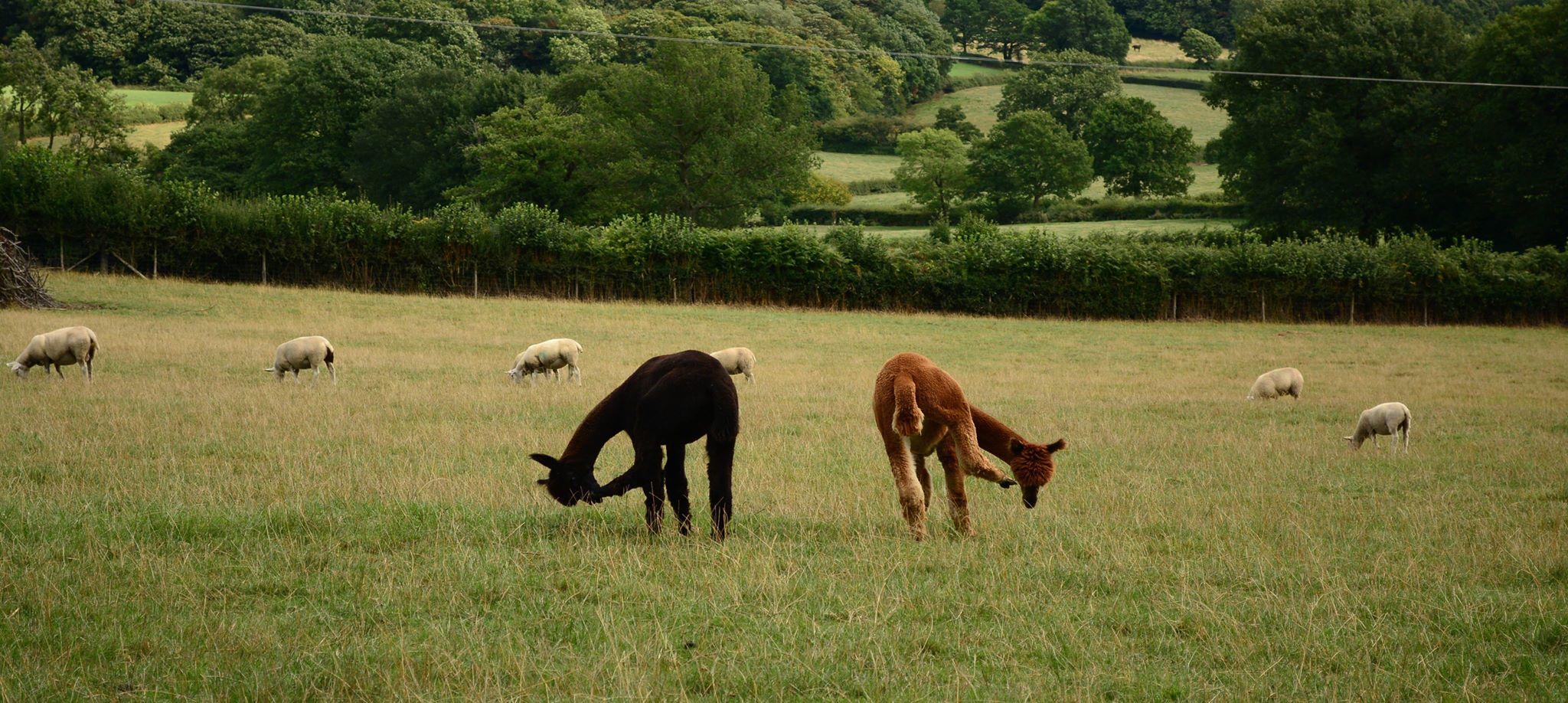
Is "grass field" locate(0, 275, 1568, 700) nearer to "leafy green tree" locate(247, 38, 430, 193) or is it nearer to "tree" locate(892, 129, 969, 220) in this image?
"leafy green tree" locate(247, 38, 430, 193)

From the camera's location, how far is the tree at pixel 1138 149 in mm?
93562

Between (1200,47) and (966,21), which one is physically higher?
(966,21)

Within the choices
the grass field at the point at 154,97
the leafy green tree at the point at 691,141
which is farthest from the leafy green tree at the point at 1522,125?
the grass field at the point at 154,97

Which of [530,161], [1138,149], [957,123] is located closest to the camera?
[530,161]

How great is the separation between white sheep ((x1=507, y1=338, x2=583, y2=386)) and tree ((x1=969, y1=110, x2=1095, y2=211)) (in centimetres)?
7305

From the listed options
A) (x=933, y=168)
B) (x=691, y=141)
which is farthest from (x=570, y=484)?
(x=933, y=168)

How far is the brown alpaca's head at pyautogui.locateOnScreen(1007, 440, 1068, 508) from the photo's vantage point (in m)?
9.05

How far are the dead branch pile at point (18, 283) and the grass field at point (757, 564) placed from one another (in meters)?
18.5

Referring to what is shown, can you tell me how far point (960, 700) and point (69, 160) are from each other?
5609 centimetres

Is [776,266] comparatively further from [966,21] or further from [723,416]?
[966,21]

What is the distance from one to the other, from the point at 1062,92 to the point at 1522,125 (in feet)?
170

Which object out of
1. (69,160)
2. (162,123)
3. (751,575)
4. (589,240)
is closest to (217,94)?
(162,123)

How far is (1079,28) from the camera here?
12850 cm

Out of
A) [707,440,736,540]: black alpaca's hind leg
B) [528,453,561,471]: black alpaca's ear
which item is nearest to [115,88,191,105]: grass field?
[528,453,561,471]: black alpaca's ear
